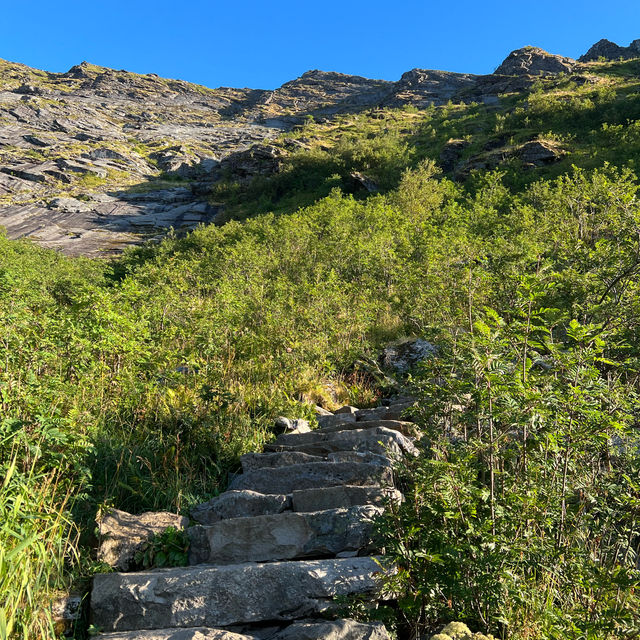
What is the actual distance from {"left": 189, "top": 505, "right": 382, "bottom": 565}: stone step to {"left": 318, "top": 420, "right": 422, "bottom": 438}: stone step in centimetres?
183

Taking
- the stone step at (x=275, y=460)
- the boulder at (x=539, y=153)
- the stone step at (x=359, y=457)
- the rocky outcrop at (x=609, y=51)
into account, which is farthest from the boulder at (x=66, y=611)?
the rocky outcrop at (x=609, y=51)

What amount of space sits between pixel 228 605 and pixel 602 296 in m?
4.81

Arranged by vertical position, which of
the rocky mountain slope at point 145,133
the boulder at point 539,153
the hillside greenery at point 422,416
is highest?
the rocky mountain slope at point 145,133

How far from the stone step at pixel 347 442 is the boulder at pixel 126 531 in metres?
1.68

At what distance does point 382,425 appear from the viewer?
5379mm

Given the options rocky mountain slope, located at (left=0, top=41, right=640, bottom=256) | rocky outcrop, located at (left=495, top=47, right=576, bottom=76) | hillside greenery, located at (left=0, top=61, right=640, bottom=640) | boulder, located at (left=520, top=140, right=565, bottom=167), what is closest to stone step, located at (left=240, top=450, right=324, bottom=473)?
hillside greenery, located at (left=0, top=61, right=640, bottom=640)

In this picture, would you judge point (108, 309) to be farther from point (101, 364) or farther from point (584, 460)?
point (584, 460)

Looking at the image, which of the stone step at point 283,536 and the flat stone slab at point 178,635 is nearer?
the flat stone slab at point 178,635

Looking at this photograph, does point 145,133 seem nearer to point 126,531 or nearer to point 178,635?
point 126,531

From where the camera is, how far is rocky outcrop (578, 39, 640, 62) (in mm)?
77312

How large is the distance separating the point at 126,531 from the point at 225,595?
1138 mm

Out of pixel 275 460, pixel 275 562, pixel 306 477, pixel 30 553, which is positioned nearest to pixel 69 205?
pixel 275 460

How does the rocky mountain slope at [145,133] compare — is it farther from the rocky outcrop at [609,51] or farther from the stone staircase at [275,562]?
the stone staircase at [275,562]

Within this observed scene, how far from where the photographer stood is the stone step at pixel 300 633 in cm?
225
